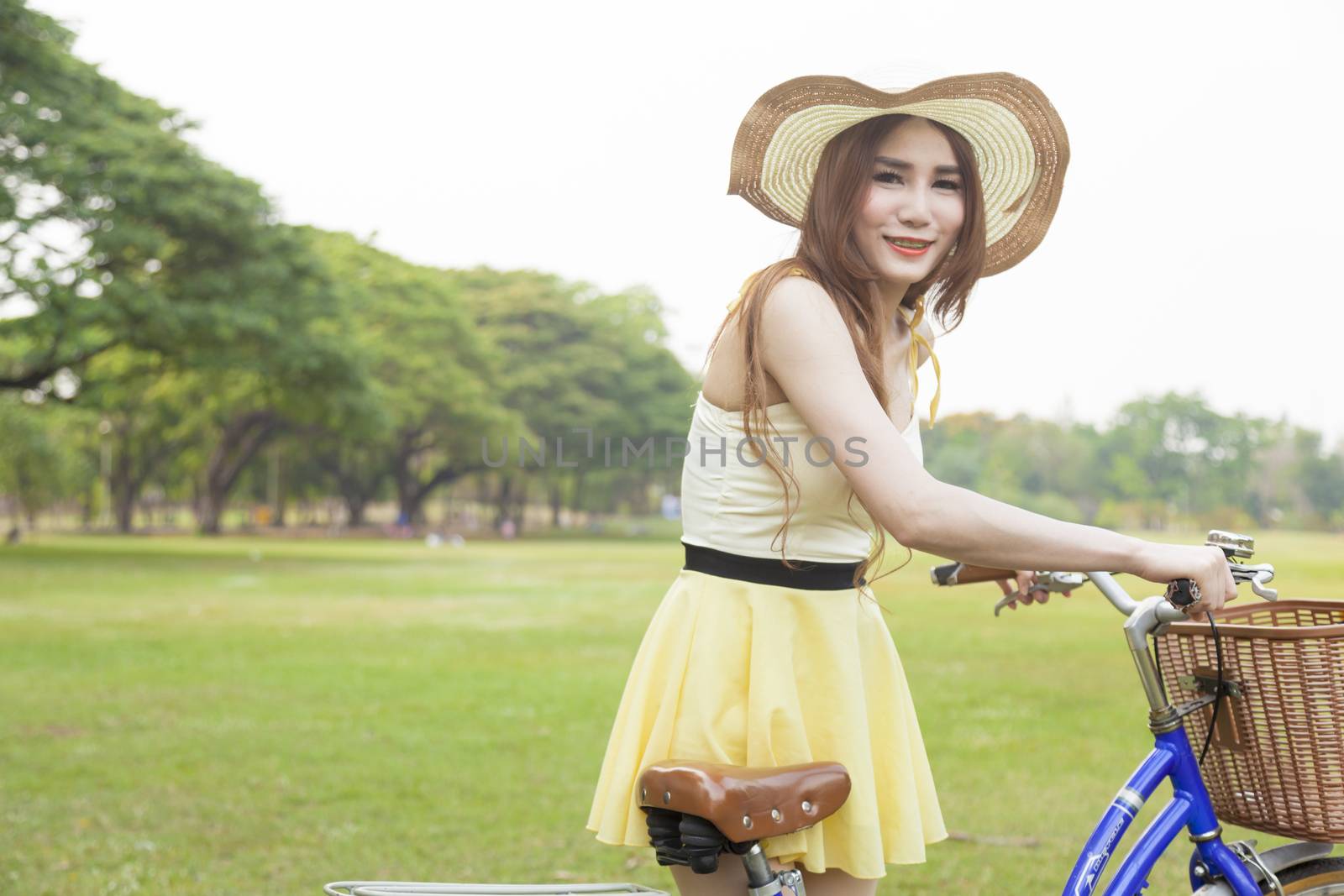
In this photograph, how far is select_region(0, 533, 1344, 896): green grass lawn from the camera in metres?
4.82

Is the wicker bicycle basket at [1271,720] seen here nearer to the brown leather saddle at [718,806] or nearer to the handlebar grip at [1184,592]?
the handlebar grip at [1184,592]

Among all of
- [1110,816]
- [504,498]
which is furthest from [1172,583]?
[504,498]

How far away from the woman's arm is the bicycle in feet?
0.25

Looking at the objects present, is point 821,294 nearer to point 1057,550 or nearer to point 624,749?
point 1057,550

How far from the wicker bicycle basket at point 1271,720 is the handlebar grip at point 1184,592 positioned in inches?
8.3

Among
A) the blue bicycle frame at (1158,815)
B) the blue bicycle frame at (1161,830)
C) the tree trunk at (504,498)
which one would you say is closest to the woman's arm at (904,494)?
the blue bicycle frame at (1158,815)

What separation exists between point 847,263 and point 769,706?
67 cm

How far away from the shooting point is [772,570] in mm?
1844

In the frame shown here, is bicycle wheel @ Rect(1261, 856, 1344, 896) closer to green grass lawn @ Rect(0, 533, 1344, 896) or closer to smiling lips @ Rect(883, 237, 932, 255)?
green grass lawn @ Rect(0, 533, 1344, 896)

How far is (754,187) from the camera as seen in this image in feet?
6.79

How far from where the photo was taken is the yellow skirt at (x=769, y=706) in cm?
183

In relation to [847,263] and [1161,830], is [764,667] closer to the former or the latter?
[847,263]

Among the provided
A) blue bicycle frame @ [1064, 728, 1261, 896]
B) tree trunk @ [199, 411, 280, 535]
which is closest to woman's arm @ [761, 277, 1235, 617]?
blue bicycle frame @ [1064, 728, 1261, 896]

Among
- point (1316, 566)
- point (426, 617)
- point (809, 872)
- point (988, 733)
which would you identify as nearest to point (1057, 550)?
point (809, 872)
